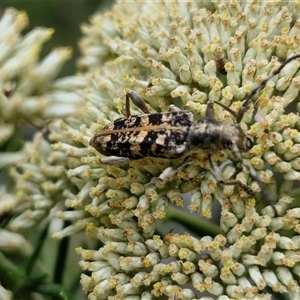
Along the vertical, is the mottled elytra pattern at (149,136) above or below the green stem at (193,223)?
above

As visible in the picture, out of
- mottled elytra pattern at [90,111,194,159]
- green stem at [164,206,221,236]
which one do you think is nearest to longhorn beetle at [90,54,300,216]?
mottled elytra pattern at [90,111,194,159]

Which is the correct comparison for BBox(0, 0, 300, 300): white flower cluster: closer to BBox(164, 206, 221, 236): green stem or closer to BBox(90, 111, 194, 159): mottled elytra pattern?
BBox(90, 111, 194, 159): mottled elytra pattern

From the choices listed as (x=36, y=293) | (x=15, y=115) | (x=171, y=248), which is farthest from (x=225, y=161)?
(x=36, y=293)

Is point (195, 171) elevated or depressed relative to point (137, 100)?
depressed

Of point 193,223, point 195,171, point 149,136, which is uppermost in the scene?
point 149,136

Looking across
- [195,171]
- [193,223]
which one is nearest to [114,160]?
[195,171]

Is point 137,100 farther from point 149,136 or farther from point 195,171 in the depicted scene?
point 195,171

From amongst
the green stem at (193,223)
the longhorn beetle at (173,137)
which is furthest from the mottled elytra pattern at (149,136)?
the green stem at (193,223)

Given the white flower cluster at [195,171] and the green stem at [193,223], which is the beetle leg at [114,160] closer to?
the white flower cluster at [195,171]
